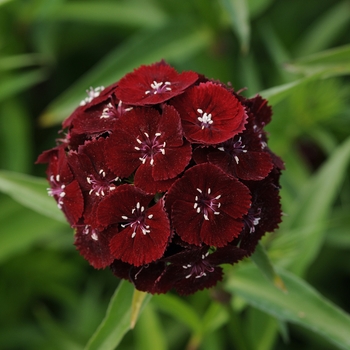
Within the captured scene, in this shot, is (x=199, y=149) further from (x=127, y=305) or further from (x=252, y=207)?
(x=127, y=305)

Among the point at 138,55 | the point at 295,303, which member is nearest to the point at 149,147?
the point at 295,303

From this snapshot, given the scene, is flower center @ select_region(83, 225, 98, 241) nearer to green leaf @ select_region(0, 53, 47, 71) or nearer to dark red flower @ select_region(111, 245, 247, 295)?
dark red flower @ select_region(111, 245, 247, 295)

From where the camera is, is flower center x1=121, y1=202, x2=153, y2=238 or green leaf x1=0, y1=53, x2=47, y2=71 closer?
flower center x1=121, y1=202, x2=153, y2=238

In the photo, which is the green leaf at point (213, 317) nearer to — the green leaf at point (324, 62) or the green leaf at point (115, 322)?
the green leaf at point (115, 322)

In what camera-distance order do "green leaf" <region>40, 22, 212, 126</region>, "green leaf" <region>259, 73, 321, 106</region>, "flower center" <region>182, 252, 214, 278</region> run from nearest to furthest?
"flower center" <region>182, 252, 214, 278</region>
"green leaf" <region>259, 73, 321, 106</region>
"green leaf" <region>40, 22, 212, 126</region>

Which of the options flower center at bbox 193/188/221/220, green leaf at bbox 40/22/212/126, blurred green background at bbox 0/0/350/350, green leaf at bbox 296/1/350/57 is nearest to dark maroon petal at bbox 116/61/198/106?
flower center at bbox 193/188/221/220

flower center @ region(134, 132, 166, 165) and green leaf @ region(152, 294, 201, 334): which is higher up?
flower center @ region(134, 132, 166, 165)
